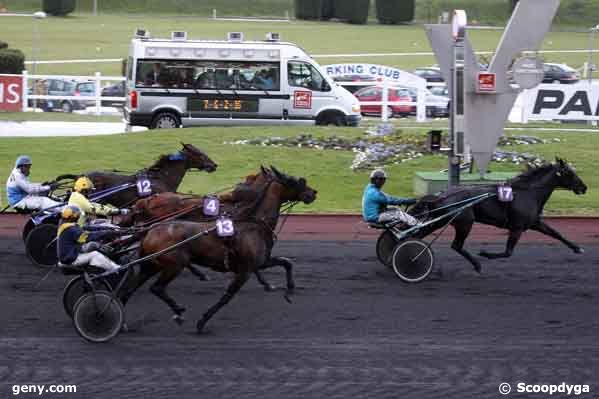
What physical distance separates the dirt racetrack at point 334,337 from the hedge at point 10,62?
72.5 feet

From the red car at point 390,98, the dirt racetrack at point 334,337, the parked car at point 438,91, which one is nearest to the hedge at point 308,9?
the parked car at point 438,91

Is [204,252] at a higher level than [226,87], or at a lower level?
lower

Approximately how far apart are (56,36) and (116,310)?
49202 mm

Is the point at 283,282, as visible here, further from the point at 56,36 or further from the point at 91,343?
the point at 56,36

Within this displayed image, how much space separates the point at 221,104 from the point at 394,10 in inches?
1480

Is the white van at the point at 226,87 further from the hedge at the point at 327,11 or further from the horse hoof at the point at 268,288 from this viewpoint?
the hedge at the point at 327,11

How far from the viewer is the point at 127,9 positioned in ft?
230

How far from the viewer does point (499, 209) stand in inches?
491

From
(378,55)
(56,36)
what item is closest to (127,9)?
(56,36)

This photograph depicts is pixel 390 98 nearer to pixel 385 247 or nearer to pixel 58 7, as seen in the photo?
pixel 385 247

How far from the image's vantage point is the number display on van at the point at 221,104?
24.7 metres

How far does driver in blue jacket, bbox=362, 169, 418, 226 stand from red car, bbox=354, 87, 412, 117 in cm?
1941

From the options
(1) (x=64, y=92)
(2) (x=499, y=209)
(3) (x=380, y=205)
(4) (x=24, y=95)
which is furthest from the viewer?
(1) (x=64, y=92)

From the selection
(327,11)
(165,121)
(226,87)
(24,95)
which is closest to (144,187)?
(165,121)
